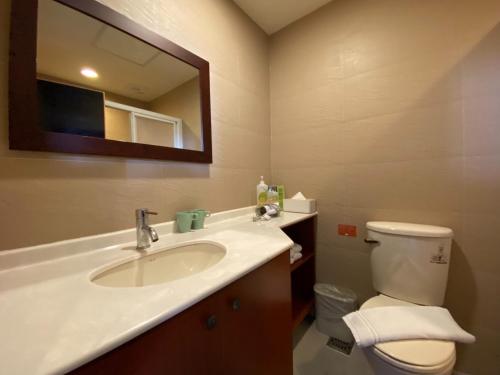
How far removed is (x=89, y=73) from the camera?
80 centimetres

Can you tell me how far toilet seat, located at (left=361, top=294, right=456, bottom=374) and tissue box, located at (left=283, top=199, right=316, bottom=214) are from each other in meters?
0.83

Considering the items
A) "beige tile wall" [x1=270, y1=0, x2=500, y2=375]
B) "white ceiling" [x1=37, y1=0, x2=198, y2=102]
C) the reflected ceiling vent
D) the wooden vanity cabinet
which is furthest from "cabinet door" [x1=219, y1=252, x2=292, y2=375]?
the reflected ceiling vent

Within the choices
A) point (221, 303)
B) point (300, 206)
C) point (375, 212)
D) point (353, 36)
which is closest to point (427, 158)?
point (375, 212)

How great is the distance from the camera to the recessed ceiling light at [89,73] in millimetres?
783

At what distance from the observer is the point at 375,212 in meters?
1.33

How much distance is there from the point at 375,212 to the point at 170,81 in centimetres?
146

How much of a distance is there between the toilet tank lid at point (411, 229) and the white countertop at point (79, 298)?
65 cm

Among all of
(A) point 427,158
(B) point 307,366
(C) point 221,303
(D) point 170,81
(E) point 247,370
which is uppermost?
(D) point 170,81

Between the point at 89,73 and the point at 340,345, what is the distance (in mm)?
1995

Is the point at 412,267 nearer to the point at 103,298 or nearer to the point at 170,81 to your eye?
the point at 103,298

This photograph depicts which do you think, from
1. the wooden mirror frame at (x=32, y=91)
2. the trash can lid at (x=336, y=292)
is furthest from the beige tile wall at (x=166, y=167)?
the trash can lid at (x=336, y=292)

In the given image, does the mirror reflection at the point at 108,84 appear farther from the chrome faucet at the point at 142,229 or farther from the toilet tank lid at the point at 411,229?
the toilet tank lid at the point at 411,229

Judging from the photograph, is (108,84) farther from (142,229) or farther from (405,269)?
(405,269)

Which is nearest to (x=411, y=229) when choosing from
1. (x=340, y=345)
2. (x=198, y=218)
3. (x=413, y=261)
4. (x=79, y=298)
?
(x=413, y=261)
